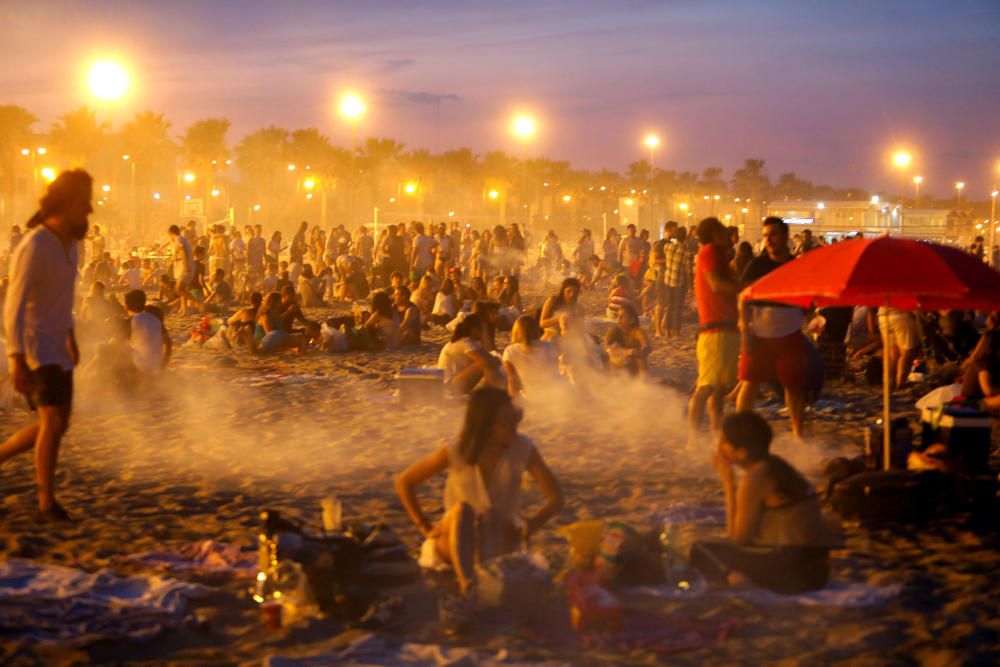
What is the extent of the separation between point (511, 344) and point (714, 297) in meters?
3.44

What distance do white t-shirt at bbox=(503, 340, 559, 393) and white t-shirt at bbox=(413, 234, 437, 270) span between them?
463 inches

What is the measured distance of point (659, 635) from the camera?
15.4 feet

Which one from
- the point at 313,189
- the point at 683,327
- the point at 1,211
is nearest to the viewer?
the point at 683,327

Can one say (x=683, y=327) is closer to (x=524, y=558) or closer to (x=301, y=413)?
(x=301, y=413)

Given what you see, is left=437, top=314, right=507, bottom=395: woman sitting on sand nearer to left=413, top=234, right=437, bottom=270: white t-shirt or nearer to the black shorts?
the black shorts

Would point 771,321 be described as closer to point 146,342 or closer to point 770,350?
point 770,350

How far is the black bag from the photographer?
6.33 metres

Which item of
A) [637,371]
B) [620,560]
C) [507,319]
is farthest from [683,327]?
[620,560]

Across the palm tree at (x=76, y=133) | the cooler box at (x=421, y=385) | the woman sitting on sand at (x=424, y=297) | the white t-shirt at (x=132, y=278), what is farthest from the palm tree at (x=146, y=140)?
the cooler box at (x=421, y=385)

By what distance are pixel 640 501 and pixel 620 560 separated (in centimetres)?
191

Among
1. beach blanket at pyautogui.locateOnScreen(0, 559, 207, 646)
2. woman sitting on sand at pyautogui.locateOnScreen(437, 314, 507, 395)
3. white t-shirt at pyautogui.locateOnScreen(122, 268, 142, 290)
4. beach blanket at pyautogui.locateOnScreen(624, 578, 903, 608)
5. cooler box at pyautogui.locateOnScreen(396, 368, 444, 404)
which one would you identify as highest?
white t-shirt at pyautogui.locateOnScreen(122, 268, 142, 290)

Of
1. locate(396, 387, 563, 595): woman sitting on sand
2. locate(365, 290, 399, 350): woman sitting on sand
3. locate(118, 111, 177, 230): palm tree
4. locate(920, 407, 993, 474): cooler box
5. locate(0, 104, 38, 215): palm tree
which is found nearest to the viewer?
locate(396, 387, 563, 595): woman sitting on sand

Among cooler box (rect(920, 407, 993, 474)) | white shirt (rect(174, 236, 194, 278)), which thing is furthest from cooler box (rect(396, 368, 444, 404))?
white shirt (rect(174, 236, 194, 278))

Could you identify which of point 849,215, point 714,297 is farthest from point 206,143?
point 714,297
